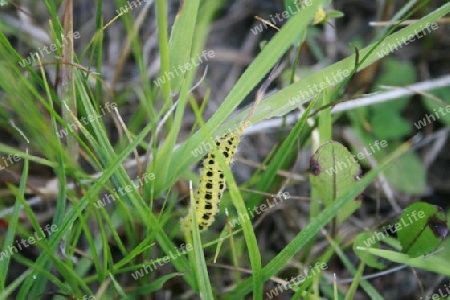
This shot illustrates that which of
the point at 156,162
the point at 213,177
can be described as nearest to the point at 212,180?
the point at 213,177

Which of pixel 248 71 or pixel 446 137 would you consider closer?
pixel 248 71

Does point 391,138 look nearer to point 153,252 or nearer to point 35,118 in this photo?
point 153,252

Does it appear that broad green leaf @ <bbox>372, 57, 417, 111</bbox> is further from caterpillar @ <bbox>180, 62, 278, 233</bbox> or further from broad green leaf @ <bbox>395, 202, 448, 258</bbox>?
caterpillar @ <bbox>180, 62, 278, 233</bbox>

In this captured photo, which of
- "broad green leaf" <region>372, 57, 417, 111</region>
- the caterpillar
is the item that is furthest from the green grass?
"broad green leaf" <region>372, 57, 417, 111</region>

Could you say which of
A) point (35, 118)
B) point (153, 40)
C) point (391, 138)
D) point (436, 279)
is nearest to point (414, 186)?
point (391, 138)

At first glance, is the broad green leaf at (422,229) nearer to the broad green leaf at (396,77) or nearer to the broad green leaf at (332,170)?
the broad green leaf at (332,170)

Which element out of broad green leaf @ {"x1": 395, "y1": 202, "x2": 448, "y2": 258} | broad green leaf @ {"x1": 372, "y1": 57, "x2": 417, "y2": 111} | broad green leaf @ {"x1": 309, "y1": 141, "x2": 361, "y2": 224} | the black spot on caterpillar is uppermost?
broad green leaf @ {"x1": 372, "y1": 57, "x2": 417, "y2": 111}
